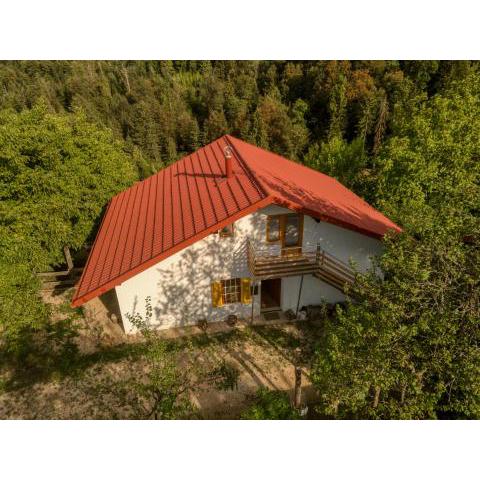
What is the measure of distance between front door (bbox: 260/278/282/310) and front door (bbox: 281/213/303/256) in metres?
1.85

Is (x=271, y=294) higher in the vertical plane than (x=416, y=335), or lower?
lower

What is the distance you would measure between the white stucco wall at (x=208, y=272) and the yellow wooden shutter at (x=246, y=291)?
0.23 metres

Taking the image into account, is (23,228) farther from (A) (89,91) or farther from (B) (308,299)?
(A) (89,91)

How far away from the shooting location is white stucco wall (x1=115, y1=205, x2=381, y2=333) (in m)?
13.3

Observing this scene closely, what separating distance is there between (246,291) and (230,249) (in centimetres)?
216

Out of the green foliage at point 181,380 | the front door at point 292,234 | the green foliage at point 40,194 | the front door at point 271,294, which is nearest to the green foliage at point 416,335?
the green foliage at point 181,380

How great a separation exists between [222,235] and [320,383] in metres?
6.96

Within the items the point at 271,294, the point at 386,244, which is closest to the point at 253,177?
the point at 271,294

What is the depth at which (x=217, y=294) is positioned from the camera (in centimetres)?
1428

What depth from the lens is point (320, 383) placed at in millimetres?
7836

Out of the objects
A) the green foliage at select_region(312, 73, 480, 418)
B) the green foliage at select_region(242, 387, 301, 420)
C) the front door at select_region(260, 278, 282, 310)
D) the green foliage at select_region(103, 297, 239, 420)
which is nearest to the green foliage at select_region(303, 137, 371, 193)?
the front door at select_region(260, 278, 282, 310)

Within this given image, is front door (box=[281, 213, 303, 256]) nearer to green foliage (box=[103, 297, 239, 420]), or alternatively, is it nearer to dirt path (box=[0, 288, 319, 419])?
dirt path (box=[0, 288, 319, 419])

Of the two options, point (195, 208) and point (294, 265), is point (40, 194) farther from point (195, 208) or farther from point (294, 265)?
point (294, 265)

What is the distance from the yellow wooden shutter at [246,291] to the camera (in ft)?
46.9
